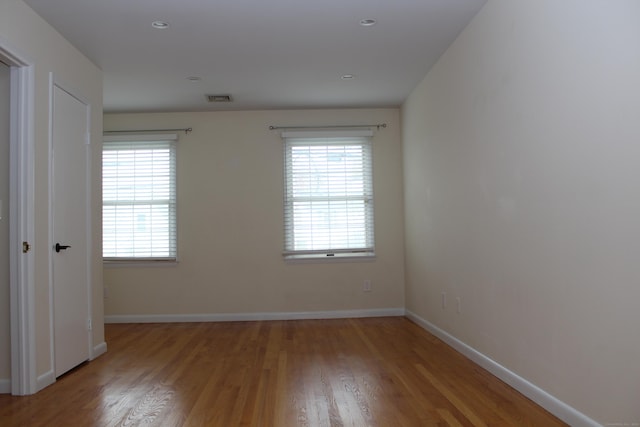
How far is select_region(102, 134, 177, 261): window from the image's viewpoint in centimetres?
622

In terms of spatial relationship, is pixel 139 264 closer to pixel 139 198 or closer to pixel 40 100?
pixel 139 198

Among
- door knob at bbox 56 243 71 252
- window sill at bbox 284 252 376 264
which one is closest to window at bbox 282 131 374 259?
window sill at bbox 284 252 376 264

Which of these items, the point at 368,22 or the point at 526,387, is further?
the point at 368,22

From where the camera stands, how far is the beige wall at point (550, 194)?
7.13 feet

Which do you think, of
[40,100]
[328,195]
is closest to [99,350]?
[40,100]

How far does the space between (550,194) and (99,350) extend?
3.68 meters

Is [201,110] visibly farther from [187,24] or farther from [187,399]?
[187,399]

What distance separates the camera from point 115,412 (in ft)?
9.73

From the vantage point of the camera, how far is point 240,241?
6270mm

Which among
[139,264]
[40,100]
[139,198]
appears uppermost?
[40,100]

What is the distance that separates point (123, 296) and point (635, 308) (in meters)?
5.45

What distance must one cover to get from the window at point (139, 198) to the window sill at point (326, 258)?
138cm

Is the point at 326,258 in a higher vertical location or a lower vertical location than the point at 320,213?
lower

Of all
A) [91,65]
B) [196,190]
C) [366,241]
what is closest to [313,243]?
[366,241]
